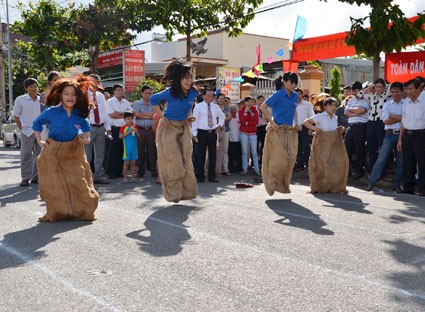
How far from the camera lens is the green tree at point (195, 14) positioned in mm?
19188

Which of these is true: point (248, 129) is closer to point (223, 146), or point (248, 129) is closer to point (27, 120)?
point (223, 146)

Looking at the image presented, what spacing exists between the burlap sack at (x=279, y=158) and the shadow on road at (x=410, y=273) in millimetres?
3407

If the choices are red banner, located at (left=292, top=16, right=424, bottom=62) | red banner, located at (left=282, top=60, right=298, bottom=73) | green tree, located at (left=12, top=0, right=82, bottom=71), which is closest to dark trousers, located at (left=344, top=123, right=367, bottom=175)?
red banner, located at (left=292, top=16, right=424, bottom=62)

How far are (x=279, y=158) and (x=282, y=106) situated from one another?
0.89 meters

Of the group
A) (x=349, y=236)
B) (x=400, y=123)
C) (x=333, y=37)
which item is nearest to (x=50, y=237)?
(x=349, y=236)

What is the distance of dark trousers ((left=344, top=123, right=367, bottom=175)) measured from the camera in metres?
11.8

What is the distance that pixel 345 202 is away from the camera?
911cm

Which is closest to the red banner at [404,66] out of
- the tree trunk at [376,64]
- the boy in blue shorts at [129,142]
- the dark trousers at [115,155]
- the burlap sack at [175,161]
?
the tree trunk at [376,64]

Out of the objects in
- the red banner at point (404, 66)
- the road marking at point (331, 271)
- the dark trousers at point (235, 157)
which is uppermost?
the red banner at point (404, 66)

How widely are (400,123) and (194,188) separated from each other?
4421 mm

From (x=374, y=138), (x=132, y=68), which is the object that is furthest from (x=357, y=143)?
(x=132, y=68)

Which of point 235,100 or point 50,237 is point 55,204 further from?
point 235,100

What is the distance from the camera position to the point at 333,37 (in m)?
14.8

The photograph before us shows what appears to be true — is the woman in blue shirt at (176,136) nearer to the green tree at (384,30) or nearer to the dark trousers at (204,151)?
the dark trousers at (204,151)
